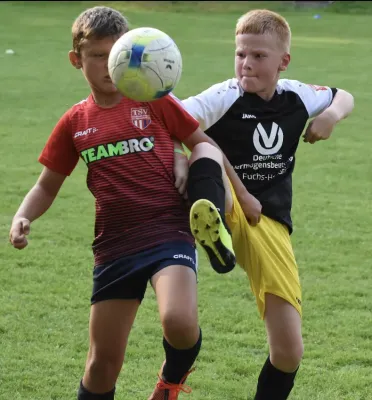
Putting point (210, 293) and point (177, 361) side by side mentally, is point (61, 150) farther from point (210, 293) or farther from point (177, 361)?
point (210, 293)

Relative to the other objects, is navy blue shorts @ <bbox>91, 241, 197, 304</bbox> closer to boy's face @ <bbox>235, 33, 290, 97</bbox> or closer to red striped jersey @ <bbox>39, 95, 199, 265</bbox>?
red striped jersey @ <bbox>39, 95, 199, 265</bbox>

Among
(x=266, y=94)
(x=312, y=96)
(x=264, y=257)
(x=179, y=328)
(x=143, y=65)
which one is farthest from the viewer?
(x=312, y=96)

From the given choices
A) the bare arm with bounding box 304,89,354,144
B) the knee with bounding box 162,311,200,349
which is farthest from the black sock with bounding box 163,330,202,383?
the bare arm with bounding box 304,89,354,144

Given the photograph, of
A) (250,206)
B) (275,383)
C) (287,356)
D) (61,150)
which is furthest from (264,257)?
(61,150)

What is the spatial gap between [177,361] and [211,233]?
647 millimetres

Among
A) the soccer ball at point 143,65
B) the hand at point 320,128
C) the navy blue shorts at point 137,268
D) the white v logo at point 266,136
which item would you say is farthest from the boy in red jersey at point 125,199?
the hand at point 320,128

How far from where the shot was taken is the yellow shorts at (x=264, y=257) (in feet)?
14.7

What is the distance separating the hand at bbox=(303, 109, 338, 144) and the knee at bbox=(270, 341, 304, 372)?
96 cm

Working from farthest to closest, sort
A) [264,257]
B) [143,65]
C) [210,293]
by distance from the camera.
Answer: [210,293]
[264,257]
[143,65]

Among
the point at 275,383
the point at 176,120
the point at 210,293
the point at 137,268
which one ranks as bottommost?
the point at 210,293

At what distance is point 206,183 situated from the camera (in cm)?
410

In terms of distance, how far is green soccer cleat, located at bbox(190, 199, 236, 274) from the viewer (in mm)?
3920

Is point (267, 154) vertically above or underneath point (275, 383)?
above

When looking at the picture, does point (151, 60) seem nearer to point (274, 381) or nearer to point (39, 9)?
point (274, 381)
